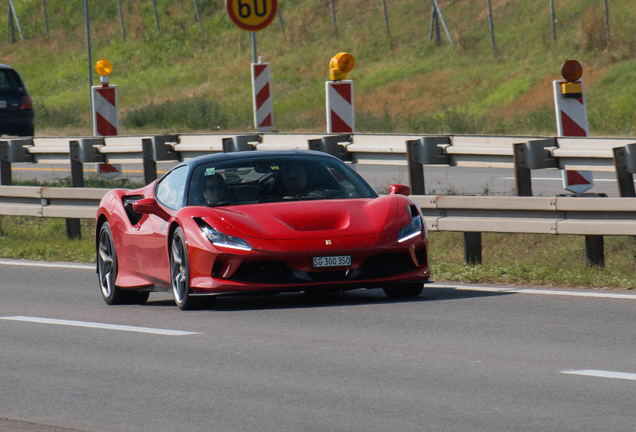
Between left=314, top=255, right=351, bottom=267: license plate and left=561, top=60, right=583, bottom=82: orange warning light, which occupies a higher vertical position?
left=561, top=60, right=583, bottom=82: orange warning light

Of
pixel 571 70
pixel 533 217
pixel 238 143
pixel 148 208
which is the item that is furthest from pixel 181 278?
pixel 571 70

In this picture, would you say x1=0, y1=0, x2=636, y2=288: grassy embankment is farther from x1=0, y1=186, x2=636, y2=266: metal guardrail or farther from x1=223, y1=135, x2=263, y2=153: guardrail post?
x1=223, y1=135, x2=263, y2=153: guardrail post

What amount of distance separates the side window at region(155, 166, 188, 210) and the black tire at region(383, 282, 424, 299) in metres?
1.75

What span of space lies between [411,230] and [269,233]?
1.10 meters

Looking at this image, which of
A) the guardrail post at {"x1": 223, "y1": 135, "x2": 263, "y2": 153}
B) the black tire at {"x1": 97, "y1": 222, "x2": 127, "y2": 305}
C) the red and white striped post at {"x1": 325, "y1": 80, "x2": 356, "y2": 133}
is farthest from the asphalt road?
the red and white striped post at {"x1": 325, "y1": 80, "x2": 356, "y2": 133}

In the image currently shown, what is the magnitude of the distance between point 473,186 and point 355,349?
446 inches

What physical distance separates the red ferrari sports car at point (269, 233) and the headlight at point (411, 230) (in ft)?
0.03

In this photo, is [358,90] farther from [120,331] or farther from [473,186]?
[120,331]

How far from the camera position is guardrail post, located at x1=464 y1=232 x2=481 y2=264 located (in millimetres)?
11992

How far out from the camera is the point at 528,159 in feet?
38.9

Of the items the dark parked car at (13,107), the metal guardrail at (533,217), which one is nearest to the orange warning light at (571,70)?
the metal guardrail at (533,217)

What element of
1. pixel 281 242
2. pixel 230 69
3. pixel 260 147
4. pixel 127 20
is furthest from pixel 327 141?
pixel 127 20

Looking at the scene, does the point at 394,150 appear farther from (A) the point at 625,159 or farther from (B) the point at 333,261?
(B) the point at 333,261

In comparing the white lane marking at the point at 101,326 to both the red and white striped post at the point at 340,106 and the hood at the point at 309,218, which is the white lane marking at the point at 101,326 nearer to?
the hood at the point at 309,218
